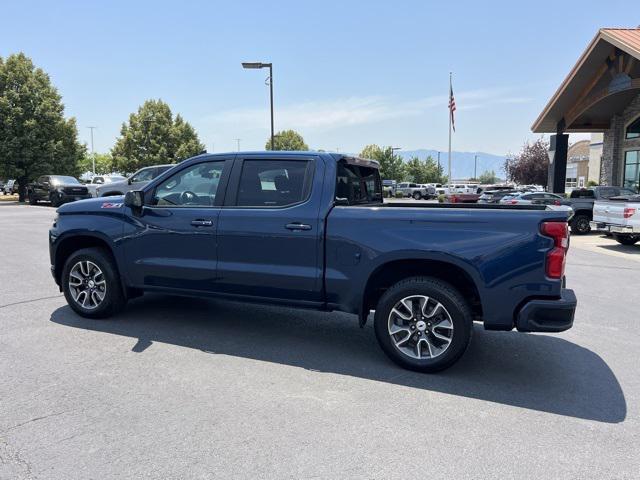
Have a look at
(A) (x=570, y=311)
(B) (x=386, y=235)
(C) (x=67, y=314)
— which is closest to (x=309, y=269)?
(B) (x=386, y=235)

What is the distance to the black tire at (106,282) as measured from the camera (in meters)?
5.52

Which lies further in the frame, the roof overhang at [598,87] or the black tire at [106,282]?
the roof overhang at [598,87]

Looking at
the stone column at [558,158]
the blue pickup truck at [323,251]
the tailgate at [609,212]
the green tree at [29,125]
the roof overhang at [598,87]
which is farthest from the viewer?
the green tree at [29,125]

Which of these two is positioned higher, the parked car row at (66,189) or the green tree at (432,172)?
the green tree at (432,172)

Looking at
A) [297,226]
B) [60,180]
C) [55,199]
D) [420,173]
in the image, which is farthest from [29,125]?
[420,173]

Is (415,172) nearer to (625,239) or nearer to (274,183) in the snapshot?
(625,239)

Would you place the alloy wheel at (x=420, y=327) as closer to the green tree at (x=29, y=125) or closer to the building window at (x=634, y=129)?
the building window at (x=634, y=129)

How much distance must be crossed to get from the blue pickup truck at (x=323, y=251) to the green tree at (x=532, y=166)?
47.7 m

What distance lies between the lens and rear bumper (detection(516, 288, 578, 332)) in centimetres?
391

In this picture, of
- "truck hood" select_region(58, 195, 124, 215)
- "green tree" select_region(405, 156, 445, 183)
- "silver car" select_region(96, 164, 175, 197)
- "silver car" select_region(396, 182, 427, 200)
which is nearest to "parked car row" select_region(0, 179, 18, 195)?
"silver car" select_region(96, 164, 175, 197)

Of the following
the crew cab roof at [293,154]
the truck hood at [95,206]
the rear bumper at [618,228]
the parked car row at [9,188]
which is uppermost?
the crew cab roof at [293,154]

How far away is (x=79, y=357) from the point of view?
452cm

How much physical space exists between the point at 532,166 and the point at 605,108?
86.6ft

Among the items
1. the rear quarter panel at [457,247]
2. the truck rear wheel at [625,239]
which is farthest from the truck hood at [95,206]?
the truck rear wheel at [625,239]
